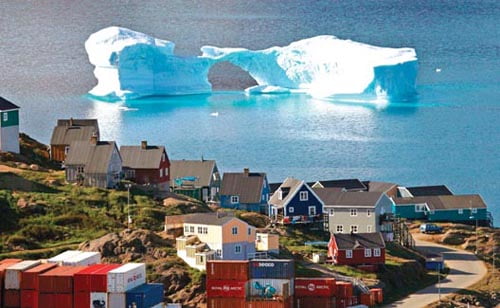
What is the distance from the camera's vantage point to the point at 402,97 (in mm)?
81812

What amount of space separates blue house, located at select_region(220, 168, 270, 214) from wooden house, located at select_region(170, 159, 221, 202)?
0.71 metres

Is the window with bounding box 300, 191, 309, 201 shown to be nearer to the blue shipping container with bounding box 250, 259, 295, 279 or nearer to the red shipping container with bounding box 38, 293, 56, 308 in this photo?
the blue shipping container with bounding box 250, 259, 295, 279

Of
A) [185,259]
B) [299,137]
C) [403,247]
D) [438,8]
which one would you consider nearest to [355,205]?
[403,247]

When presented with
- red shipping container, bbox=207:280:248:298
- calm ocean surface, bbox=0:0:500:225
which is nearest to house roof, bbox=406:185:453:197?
calm ocean surface, bbox=0:0:500:225

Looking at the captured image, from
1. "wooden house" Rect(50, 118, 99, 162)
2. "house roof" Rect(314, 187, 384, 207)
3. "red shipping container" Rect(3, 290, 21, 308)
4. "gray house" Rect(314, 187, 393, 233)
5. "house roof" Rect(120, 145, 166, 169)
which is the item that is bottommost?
"red shipping container" Rect(3, 290, 21, 308)

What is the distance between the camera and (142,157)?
48.1 m

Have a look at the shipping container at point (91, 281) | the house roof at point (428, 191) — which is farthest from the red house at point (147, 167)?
the shipping container at point (91, 281)

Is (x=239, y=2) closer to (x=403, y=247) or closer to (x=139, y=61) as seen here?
(x=139, y=61)

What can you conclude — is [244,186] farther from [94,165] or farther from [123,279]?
[123,279]

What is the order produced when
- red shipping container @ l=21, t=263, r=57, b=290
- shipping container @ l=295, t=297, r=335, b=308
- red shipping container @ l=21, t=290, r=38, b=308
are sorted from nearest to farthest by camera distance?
red shipping container @ l=21, t=263, r=57, b=290, red shipping container @ l=21, t=290, r=38, b=308, shipping container @ l=295, t=297, r=335, b=308

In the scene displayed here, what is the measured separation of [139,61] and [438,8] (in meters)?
105

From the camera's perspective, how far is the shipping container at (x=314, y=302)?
36.3 m

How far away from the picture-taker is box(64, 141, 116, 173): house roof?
45.6m

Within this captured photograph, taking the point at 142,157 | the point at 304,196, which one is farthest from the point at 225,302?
the point at 142,157
